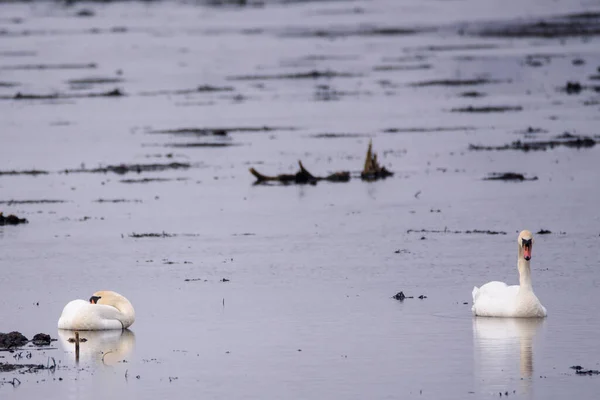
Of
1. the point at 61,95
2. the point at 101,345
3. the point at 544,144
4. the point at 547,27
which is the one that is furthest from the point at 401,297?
the point at 547,27

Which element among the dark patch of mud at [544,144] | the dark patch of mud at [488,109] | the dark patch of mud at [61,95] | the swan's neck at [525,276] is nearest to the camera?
the swan's neck at [525,276]

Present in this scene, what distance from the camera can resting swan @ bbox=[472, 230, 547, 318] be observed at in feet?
50.5

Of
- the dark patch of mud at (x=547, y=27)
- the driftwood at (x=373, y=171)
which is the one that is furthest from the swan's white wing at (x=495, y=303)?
the dark patch of mud at (x=547, y=27)

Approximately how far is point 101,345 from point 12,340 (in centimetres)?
81

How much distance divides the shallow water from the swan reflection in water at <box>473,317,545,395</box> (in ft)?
0.13

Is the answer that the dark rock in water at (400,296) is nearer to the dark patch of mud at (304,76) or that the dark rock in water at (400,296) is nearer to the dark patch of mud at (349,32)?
the dark patch of mud at (304,76)

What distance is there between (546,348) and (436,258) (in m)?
5.32

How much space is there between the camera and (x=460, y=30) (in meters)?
71.1

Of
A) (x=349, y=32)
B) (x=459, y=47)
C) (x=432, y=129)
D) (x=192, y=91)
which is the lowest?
(x=432, y=129)

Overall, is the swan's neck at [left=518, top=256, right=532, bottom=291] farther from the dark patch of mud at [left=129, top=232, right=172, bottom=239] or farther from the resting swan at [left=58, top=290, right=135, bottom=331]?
the dark patch of mud at [left=129, top=232, right=172, bottom=239]

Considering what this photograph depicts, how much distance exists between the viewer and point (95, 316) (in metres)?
15.2

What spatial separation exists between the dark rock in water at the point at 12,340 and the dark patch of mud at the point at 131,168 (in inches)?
591

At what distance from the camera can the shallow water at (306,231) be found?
13430mm

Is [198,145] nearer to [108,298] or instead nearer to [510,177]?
[510,177]
